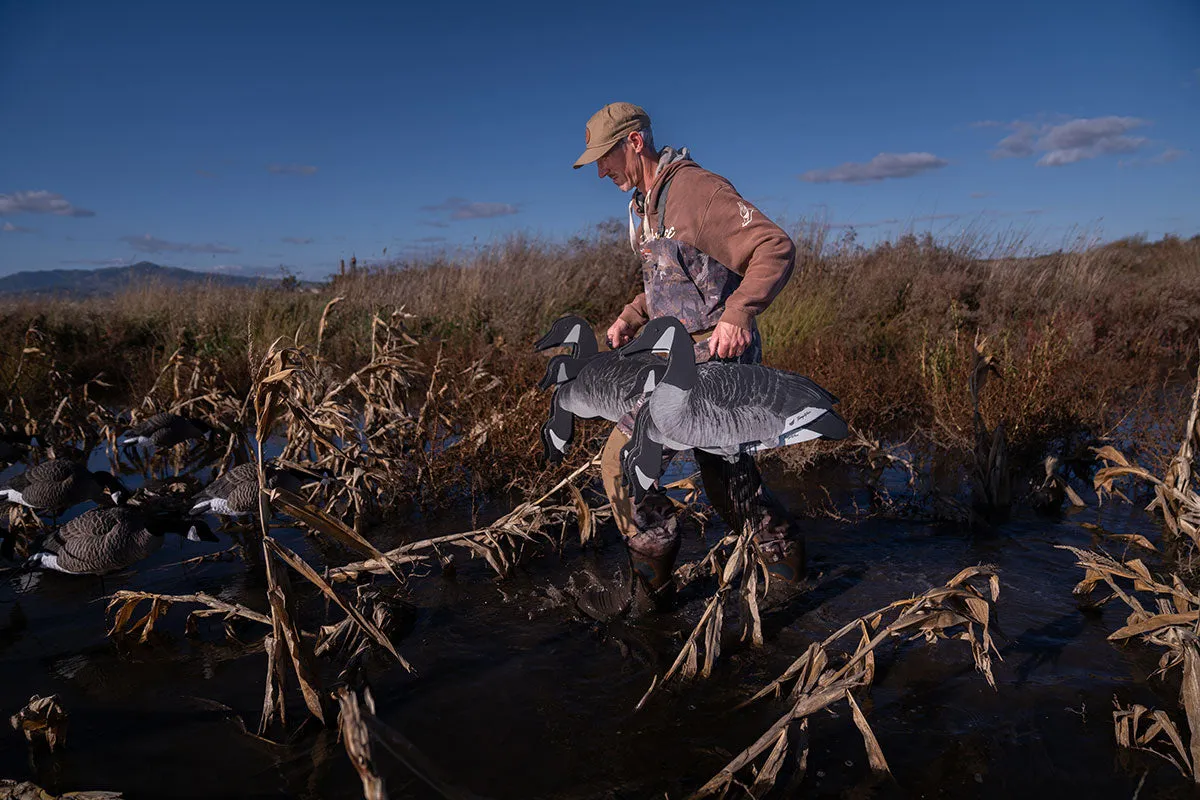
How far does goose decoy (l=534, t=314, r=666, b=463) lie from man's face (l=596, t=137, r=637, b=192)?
25.9 inches

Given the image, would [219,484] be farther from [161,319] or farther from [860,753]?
[161,319]

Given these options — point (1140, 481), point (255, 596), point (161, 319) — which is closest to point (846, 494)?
point (1140, 481)

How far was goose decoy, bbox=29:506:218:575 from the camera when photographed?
11.7 ft

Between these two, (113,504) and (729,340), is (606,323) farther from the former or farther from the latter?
(729,340)

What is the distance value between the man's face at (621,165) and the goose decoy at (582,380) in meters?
0.66

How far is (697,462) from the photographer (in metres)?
3.02

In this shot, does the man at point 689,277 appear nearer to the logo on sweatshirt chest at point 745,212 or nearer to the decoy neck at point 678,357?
the logo on sweatshirt chest at point 745,212

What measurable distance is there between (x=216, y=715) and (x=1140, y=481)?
6109 mm

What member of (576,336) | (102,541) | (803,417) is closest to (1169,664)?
(803,417)

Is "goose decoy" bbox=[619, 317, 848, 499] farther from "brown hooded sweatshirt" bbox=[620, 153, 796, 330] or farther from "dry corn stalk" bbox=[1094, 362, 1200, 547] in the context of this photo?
"dry corn stalk" bbox=[1094, 362, 1200, 547]

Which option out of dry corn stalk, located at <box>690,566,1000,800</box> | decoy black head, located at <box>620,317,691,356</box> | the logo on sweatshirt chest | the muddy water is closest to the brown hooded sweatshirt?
the logo on sweatshirt chest

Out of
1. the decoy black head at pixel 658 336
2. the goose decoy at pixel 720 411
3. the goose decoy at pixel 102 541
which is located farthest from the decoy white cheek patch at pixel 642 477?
the goose decoy at pixel 102 541

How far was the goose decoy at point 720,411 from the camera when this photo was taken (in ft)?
7.21

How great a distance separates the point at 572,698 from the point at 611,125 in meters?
2.39
